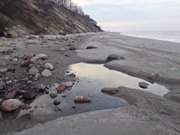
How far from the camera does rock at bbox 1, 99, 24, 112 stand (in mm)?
6078

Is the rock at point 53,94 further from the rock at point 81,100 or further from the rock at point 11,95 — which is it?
the rock at point 11,95

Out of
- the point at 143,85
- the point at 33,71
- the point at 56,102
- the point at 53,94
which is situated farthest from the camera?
the point at 33,71

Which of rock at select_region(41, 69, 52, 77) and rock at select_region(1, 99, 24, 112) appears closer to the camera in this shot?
rock at select_region(1, 99, 24, 112)

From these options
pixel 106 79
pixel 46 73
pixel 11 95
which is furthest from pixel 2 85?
pixel 106 79

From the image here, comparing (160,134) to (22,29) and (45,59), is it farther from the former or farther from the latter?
(22,29)

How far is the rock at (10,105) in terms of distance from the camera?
6.08 m

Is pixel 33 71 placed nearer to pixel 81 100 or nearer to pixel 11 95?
pixel 11 95

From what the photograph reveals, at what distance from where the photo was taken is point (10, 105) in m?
6.16

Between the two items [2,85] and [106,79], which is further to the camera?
[106,79]

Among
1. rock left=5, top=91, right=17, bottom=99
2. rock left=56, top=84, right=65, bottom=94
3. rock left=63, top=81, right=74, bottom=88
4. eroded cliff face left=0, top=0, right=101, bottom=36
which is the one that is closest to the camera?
rock left=5, top=91, right=17, bottom=99

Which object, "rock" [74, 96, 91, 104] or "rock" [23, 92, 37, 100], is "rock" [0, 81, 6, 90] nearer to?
"rock" [23, 92, 37, 100]

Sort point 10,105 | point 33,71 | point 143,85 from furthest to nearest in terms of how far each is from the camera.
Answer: point 33,71, point 143,85, point 10,105

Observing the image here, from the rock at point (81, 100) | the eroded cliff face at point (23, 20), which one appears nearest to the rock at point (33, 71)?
the rock at point (81, 100)

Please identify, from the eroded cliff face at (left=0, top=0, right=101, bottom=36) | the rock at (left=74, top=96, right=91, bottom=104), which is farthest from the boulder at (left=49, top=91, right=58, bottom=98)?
the eroded cliff face at (left=0, top=0, right=101, bottom=36)
